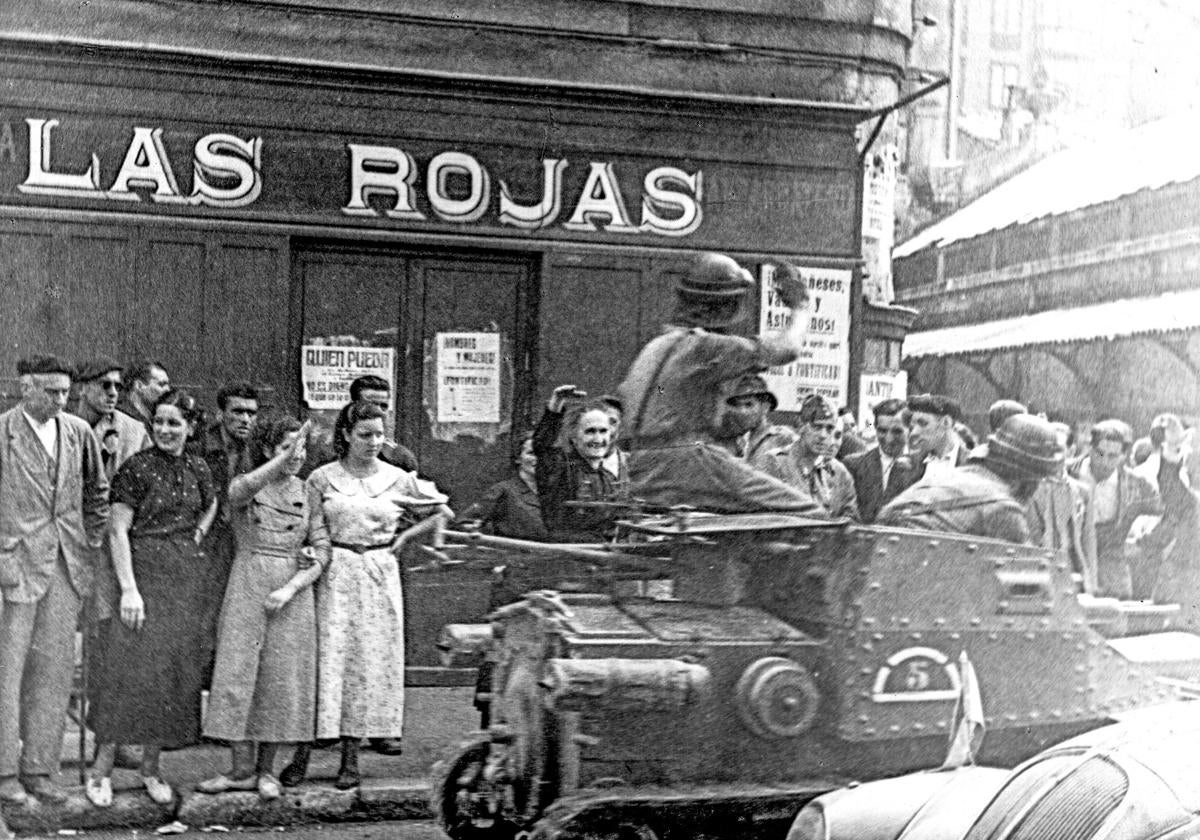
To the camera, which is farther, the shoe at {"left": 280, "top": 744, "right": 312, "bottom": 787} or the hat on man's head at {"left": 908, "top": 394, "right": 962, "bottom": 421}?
the hat on man's head at {"left": 908, "top": 394, "right": 962, "bottom": 421}

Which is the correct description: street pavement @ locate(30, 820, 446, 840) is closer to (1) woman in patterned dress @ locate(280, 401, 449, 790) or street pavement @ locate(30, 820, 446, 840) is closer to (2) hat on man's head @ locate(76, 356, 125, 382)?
(1) woman in patterned dress @ locate(280, 401, 449, 790)

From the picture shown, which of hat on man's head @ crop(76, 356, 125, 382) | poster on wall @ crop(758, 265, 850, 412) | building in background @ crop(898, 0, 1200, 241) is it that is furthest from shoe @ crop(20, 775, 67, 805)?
building in background @ crop(898, 0, 1200, 241)

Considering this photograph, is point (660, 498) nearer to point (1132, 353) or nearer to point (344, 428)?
point (344, 428)

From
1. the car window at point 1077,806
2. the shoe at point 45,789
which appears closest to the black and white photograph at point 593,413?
the shoe at point 45,789

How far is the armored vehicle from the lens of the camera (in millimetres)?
5363

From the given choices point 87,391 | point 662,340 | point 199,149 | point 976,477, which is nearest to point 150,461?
point 87,391

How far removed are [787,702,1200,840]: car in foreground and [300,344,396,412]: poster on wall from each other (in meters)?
2.33

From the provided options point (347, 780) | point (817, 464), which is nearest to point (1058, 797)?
point (817, 464)

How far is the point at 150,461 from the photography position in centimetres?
591

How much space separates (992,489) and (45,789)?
12.4 feet

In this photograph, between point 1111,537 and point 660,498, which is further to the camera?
point 1111,537

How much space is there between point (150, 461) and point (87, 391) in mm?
354

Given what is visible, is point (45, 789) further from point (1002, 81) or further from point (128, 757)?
point (1002, 81)

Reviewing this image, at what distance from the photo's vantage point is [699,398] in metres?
5.94
